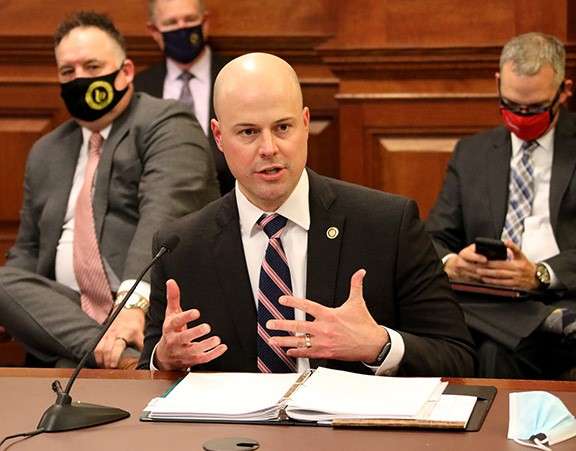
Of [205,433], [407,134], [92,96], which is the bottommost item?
[205,433]

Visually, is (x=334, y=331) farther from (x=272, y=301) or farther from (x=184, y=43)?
(x=184, y=43)

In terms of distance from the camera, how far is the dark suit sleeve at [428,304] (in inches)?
101

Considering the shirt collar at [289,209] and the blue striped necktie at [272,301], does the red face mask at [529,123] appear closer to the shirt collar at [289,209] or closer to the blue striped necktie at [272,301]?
the shirt collar at [289,209]

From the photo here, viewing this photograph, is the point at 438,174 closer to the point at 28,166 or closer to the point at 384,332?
the point at 28,166

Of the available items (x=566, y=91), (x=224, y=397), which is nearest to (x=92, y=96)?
(x=566, y=91)

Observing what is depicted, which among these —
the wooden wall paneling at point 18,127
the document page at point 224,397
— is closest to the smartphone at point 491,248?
the document page at point 224,397

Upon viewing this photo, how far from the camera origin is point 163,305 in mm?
2648

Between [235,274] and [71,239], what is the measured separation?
4.56 feet

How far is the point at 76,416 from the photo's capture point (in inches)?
81.2

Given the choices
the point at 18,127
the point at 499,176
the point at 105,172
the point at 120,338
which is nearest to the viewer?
the point at 120,338

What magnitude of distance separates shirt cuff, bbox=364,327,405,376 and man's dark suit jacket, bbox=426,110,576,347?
127cm

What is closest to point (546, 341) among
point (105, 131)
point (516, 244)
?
point (516, 244)

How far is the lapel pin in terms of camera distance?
2.60 meters

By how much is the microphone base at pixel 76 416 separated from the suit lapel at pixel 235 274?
0.50 metres
